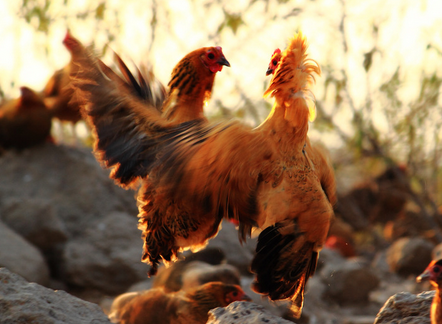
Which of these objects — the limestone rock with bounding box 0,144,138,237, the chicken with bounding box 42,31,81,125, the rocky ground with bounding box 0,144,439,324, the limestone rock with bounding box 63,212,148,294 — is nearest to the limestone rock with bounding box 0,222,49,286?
the rocky ground with bounding box 0,144,439,324

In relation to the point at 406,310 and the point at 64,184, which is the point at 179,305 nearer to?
the point at 406,310

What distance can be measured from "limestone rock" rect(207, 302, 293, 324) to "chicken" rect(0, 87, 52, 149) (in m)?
6.09

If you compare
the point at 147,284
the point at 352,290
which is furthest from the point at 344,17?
the point at 147,284

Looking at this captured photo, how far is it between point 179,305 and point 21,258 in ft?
8.77

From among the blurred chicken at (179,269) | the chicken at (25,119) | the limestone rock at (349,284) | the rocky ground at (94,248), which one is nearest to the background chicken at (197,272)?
the blurred chicken at (179,269)

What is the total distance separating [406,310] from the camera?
3807 millimetres

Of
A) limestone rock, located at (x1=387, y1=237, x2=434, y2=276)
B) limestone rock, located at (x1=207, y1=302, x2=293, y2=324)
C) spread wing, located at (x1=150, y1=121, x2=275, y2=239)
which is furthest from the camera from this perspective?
limestone rock, located at (x1=387, y1=237, x2=434, y2=276)

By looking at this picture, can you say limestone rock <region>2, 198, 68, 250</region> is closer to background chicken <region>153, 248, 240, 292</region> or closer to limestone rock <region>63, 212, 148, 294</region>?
limestone rock <region>63, 212, 148, 294</region>

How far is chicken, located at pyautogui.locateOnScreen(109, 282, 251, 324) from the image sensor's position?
195 inches

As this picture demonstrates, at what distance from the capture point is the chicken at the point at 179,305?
4965 mm

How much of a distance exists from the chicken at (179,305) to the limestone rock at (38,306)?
141 cm

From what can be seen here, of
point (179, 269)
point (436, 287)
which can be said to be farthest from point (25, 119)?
point (436, 287)

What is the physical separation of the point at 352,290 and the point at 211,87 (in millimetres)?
4793

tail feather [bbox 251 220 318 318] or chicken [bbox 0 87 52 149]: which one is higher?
chicken [bbox 0 87 52 149]
